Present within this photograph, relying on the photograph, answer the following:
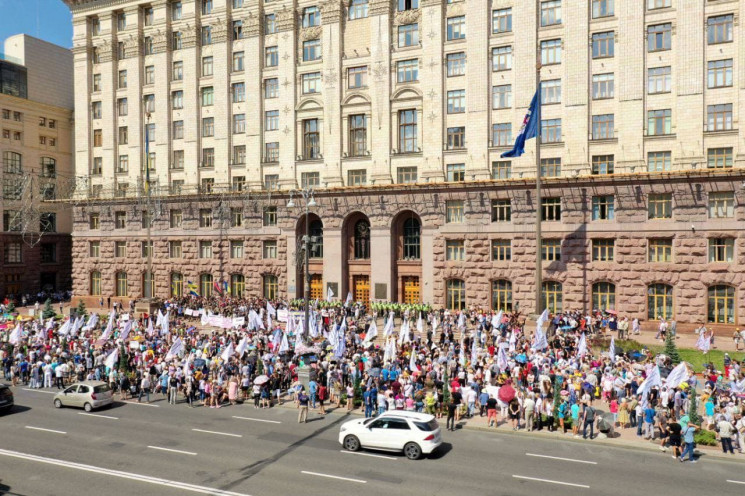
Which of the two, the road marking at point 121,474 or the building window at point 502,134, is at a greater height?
the building window at point 502,134

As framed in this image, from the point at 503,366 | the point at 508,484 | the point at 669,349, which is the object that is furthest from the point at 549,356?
the point at 508,484

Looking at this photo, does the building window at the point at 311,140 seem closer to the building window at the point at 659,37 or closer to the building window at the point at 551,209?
the building window at the point at 551,209

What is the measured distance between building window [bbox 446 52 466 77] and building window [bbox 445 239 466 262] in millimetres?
13818

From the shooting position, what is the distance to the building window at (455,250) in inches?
2030

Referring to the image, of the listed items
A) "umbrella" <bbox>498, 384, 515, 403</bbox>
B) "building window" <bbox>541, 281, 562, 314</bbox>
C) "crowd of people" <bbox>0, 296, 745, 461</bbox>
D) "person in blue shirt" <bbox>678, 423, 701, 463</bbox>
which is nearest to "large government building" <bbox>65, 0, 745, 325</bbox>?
"building window" <bbox>541, 281, 562, 314</bbox>

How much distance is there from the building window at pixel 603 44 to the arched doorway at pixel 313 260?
26812 mm

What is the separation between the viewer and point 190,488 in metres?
19.2

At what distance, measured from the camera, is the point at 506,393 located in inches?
1040

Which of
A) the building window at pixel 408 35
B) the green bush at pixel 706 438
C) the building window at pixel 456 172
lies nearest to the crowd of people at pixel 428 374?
the green bush at pixel 706 438

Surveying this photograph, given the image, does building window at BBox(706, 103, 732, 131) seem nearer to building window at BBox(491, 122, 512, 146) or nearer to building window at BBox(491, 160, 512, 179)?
building window at BBox(491, 122, 512, 146)

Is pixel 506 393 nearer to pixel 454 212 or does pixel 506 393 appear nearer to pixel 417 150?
pixel 454 212

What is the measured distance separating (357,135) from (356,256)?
1078 centimetres

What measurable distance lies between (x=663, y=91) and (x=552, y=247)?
13773 mm

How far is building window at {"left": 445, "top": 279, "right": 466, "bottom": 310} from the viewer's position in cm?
5166
